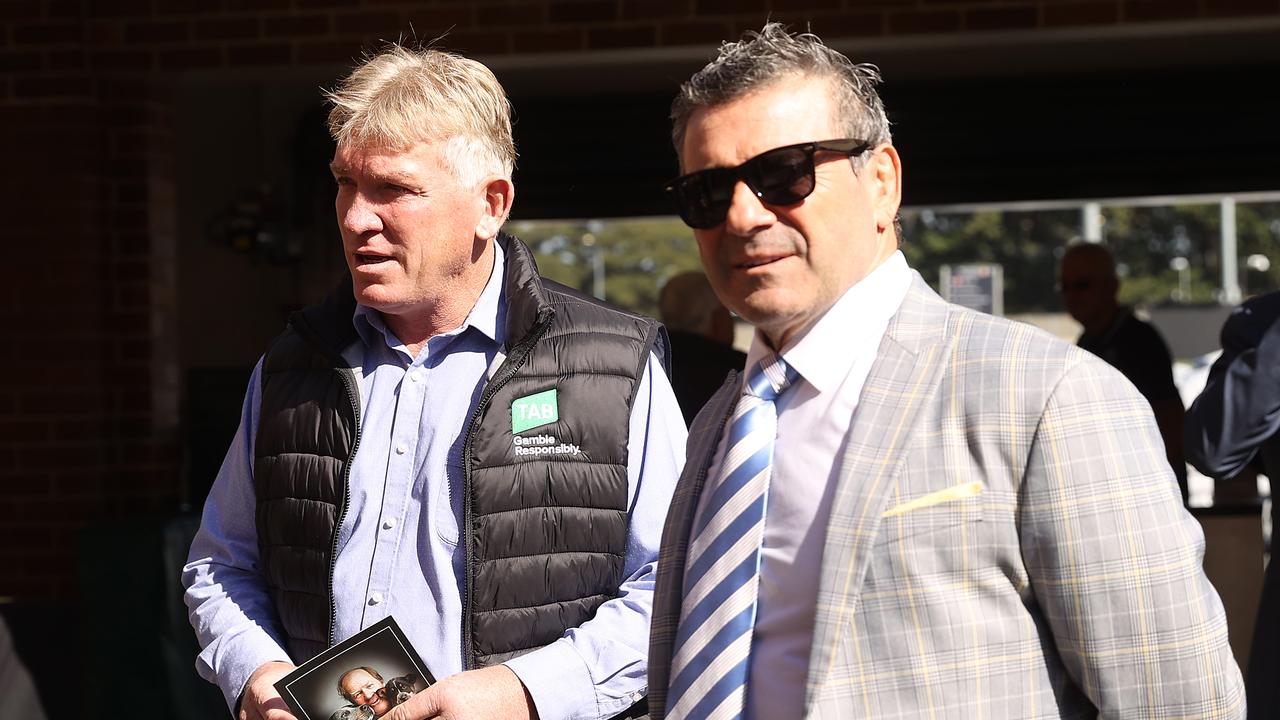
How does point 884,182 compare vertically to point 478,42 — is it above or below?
below

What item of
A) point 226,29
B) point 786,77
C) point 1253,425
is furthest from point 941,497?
point 226,29

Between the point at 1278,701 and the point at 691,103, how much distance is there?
7.03ft

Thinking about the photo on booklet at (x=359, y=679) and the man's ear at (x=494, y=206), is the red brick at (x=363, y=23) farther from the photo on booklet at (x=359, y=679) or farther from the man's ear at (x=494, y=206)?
the photo on booklet at (x=359, y=679)

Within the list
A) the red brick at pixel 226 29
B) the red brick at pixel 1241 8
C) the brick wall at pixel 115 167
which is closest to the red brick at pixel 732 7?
the brick wall at pixel 115 167

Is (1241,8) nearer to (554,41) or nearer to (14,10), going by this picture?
(554,41)

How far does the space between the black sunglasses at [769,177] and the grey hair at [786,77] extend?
0.03m

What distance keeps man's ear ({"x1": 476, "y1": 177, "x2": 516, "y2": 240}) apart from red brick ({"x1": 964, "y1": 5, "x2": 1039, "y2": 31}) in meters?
3.05

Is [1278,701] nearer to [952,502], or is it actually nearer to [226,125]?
[952,502]

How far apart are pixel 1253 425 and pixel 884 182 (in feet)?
5.62

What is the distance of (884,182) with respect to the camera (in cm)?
166

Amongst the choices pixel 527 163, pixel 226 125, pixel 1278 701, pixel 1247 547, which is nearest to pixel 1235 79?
pixel 1247 547

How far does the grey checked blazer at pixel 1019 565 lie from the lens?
1.37m

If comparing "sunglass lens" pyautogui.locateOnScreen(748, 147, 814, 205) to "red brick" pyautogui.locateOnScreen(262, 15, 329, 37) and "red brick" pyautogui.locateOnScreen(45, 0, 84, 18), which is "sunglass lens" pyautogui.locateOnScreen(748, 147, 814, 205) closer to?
"red brick" pyautogui.locateOnScreen(262, 15, 329, 37)

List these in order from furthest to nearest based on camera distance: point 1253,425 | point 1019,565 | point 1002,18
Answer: point 1002,18, point 1253,425, point 1019,565
